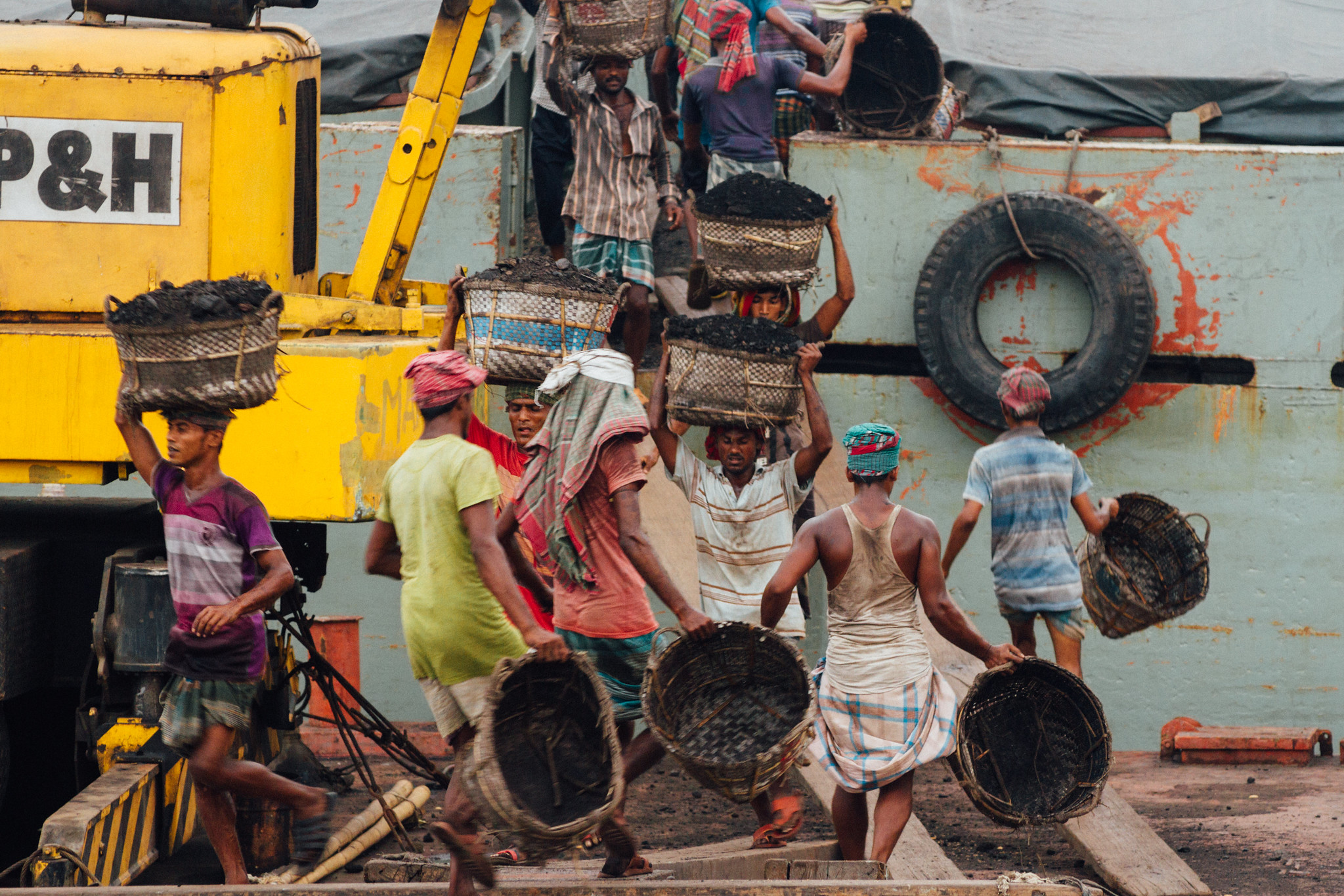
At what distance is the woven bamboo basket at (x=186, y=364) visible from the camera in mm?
4906

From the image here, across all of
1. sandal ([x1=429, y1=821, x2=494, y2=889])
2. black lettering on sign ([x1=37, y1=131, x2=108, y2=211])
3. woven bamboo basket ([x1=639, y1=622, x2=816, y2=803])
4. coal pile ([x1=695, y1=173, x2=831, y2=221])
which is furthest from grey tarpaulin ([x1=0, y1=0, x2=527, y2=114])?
sandal ([x1=429, y1=821, x2=494, y2=889])

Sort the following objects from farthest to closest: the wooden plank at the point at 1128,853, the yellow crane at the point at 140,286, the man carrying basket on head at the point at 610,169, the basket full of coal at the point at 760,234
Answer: the man carrying basket on head at the point at 610,169, the basket full of coal at the point at 760,234, the yellow crane at the point at 140,286, the wooden plank at the point at 1128,853

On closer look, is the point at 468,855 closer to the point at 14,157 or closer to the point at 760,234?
the point at 760,234

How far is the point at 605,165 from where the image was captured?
7.74 metres

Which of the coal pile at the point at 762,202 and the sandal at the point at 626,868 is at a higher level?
the coal pile at the point at 762,202

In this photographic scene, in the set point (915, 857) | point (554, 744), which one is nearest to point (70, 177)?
point (554, 744)

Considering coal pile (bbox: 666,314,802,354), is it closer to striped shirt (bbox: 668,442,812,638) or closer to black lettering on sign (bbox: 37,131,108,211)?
striped shirt (bbox: 668,442,812,638)

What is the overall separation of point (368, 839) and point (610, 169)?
335 centimetres

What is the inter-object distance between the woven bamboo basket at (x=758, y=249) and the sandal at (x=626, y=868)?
2.60 m

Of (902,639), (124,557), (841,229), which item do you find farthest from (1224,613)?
(124,557)

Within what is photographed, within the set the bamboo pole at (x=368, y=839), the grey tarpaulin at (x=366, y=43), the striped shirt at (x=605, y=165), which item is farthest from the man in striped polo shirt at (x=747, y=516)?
the grey tarpaulin at (x=366, y=43)

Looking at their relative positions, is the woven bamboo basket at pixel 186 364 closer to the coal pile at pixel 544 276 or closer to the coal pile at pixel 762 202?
the coal pile at pixel 544 276

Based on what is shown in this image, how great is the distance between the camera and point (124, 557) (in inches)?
234

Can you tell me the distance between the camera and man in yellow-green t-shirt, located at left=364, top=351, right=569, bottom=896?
4473 mm
